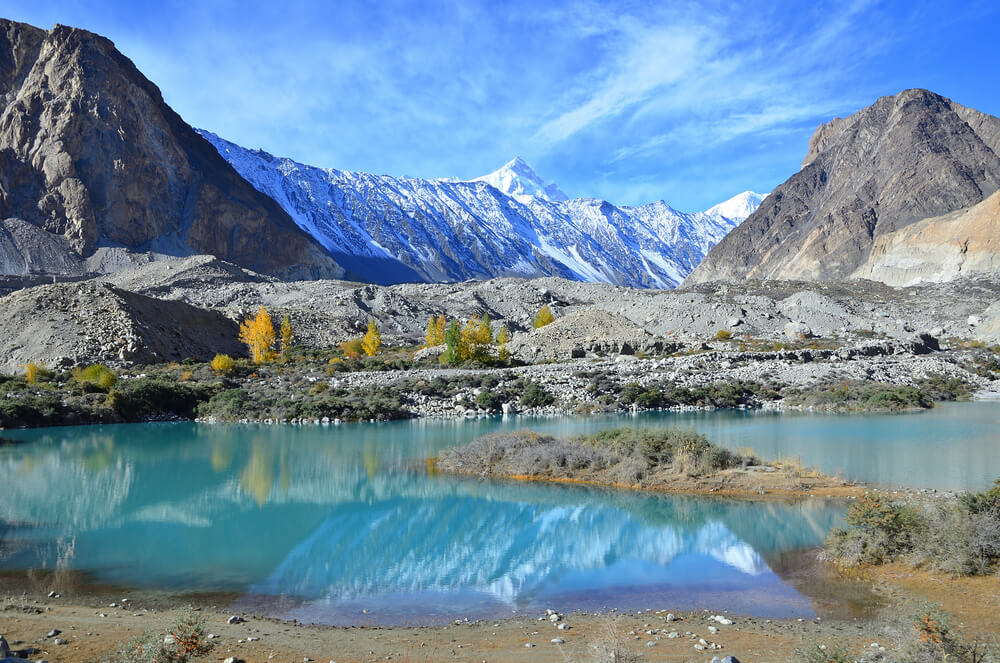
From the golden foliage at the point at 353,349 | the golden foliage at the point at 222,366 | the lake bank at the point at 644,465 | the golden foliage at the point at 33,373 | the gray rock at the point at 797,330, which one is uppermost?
the gray rock at the point at 797,330

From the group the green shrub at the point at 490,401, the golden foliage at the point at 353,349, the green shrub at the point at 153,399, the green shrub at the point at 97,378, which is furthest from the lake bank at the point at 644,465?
the golden foliage at the point at 353,349

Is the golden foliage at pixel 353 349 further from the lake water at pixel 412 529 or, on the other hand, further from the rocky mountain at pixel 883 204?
the rocky mountain at pixel 883 204

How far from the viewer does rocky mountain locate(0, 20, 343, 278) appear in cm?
9169

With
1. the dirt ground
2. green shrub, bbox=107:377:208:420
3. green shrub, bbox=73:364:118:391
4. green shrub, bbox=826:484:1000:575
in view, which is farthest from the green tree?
the dirt ground

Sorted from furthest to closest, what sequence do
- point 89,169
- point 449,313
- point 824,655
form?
point 89,169
point 449,313
point 824,655

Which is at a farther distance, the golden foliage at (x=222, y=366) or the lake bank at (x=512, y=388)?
the golden foliage at (x=222, y=366)

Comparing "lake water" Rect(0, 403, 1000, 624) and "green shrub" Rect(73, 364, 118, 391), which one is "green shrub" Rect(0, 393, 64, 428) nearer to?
"green shrub" Rect(73, 364, 118, 391)

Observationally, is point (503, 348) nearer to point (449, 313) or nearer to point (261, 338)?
point (261, 338)

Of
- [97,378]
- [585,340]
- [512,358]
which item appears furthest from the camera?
[585,340]

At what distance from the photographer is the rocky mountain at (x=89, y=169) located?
301 ft

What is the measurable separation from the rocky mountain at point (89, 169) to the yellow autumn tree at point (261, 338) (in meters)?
48.7

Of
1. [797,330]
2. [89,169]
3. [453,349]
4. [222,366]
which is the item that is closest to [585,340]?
[453,349]

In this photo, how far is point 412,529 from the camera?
457 inches

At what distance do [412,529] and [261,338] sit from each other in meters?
39.5
